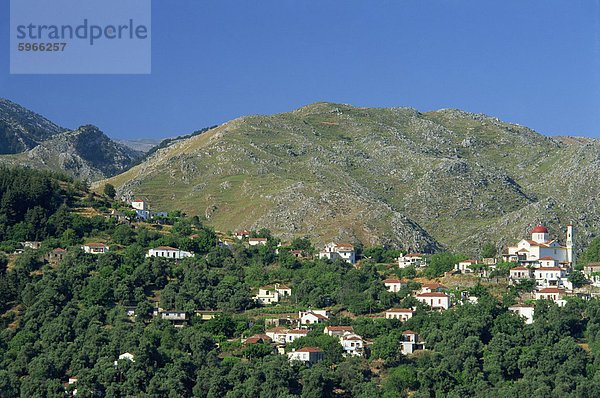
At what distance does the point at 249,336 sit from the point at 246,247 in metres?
36.8

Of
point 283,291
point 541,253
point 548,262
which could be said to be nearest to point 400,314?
point 283,291

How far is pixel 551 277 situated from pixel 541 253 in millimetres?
7045

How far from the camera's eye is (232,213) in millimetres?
165875

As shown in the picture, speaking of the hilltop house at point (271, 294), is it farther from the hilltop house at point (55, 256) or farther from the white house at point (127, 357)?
the hilltop house at point (55, 256)

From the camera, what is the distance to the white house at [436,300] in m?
105

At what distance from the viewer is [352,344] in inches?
3703

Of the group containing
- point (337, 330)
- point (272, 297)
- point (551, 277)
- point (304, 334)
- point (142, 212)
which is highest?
point (142, 212)

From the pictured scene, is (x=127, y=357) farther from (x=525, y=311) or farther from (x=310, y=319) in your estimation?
(x=525, y=311)

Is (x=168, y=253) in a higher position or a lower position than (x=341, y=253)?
higher

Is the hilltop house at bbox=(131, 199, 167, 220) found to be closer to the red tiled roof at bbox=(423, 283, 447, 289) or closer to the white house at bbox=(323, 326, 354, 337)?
the red tiled roof at bbox=(423, 283, 447, 289)

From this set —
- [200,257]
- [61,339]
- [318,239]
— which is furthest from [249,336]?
[318,239]

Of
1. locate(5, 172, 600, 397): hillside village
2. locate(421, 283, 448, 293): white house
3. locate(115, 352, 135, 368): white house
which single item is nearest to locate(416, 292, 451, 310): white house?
locate(5, 172, 600, 397): hillside village

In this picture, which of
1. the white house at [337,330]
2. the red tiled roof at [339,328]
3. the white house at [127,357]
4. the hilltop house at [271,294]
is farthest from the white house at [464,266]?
the white house at [127,357]

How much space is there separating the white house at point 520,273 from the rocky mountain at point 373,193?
1401 inches
